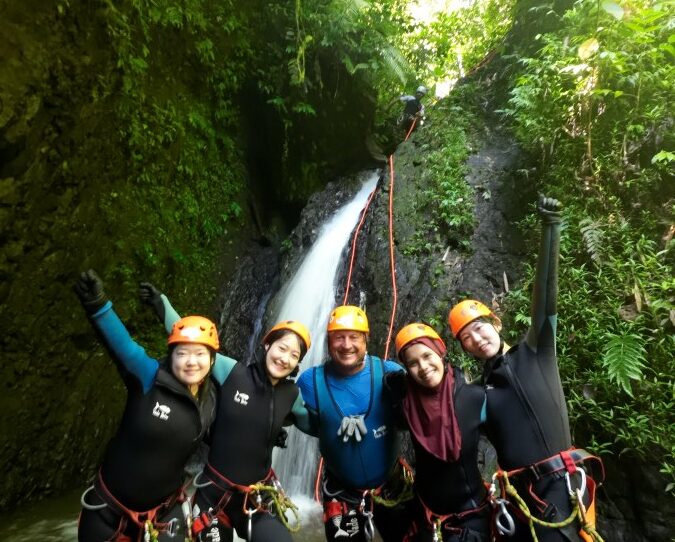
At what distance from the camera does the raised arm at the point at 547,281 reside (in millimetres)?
2795

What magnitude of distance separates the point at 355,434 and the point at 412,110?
10.2m

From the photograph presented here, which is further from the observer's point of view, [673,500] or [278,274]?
[278,274]

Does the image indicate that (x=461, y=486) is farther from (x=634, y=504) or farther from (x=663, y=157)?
(x=663, y=157)

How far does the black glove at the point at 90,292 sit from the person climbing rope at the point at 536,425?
241 centimetres

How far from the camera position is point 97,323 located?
261 cm

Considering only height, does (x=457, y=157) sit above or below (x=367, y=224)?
above

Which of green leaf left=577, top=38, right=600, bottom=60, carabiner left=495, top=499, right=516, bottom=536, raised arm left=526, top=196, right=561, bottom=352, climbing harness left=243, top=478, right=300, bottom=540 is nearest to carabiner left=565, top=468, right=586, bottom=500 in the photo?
carabiner left=495, top=499, right=516, bottom=536

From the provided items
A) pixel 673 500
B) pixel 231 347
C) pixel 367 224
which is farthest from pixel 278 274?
pixel 673 500

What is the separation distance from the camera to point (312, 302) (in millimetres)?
7449

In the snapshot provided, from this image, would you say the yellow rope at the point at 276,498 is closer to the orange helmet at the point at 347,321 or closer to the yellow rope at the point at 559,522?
the orange helmet at the point at 347,321

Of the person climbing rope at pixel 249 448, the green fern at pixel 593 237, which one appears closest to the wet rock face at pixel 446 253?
the green fern at pixel 593 237

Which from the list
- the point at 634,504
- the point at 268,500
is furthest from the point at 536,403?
the point at 268,500

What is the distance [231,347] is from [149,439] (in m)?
5.56

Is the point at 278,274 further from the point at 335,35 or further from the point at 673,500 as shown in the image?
the point at 673,500
